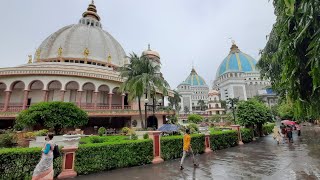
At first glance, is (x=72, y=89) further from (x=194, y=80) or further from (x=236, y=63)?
(x=194, y=80)

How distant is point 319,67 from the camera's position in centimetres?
303

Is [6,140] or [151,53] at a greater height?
[151,53]

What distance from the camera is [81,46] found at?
38.5 metres

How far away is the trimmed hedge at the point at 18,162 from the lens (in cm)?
685

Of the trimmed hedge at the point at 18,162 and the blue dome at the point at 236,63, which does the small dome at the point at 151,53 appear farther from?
the blue dome at the point at 236,63

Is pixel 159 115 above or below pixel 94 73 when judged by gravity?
below

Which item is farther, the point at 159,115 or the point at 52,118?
the point at 159,115

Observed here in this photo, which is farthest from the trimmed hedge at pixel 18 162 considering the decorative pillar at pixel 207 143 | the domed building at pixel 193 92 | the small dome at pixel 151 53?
the domed building at pixel 193 92

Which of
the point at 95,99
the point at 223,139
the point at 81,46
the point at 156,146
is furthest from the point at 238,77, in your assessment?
the point at 156,146

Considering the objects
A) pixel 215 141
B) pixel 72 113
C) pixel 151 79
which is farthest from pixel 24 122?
pixel 215 141

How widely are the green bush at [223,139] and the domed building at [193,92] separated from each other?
82.0 metres

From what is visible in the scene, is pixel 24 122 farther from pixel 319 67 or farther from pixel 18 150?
pixel 319 67

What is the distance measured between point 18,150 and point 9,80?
26408mm

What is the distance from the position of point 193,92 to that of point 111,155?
10401cm
